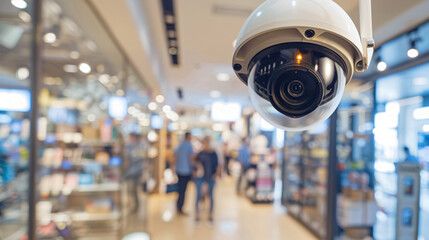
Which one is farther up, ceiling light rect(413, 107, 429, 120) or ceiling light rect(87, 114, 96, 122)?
ceiling light rect(413, 107, 429, 120)

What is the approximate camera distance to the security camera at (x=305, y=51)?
0.49m

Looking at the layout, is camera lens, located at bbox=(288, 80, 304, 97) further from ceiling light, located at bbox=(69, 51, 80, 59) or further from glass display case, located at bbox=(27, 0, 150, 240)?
ceiling light, located at bbox=(69, 51, 80, 59)

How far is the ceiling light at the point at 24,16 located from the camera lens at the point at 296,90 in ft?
5.62

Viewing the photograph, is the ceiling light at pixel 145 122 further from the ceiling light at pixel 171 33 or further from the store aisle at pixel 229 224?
the ceiling light at pixel 171 33

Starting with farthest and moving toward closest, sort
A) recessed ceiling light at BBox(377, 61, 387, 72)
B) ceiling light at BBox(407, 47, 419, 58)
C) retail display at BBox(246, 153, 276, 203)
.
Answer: retail display at BBox(246, 153, 276, 203), recessed ceiling light at BBox(377, 61, 387, 72), ceiling light at BBox(407, 47, 419, 58)

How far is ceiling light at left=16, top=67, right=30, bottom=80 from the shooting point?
157cm

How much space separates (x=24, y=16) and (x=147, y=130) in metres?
4.16

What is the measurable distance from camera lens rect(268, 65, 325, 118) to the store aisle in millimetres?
3901

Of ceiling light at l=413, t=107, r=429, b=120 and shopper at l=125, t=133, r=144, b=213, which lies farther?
shopper at l=125, t=133, r=144, b=213

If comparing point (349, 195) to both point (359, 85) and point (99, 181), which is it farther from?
point (99, 181)

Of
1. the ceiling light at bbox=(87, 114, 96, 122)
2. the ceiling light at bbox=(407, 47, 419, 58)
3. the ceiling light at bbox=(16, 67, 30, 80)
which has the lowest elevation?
the ceiling light at bbox=(87, 114, 96, 122)

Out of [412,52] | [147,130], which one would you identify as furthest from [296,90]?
[147,130]

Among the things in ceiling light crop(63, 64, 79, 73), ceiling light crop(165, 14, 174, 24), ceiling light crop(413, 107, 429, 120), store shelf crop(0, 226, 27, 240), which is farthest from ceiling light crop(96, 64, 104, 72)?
ceiling light crop(413, 107, 429, 120)

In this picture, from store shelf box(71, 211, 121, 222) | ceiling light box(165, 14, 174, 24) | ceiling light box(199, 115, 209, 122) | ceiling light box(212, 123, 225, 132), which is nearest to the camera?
ceiling light box(165, 14, 174, 24)
